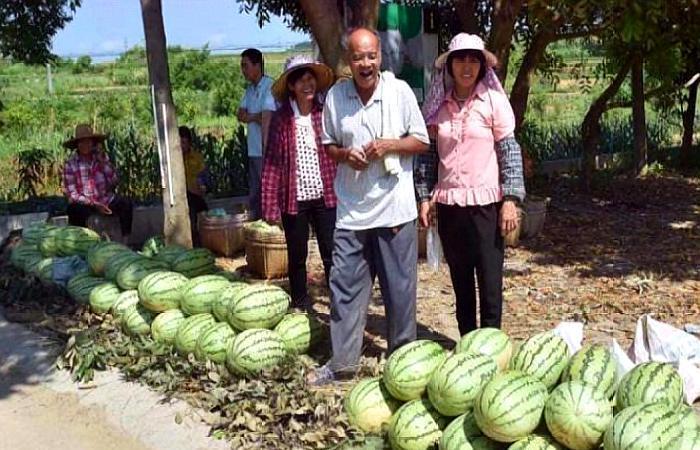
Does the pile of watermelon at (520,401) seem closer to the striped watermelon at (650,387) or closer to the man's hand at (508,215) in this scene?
the striped watermelon at (650,387)

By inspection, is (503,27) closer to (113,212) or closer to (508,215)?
(508,215)

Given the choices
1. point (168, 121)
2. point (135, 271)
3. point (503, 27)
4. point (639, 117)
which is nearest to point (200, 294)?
point (135, 271)

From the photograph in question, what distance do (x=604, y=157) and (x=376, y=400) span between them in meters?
11.8

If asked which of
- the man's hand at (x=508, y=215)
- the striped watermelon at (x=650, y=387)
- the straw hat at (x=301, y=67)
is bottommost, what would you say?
the striped watermelon at (x=650, y=387)

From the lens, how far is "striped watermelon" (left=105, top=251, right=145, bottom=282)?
6.21m

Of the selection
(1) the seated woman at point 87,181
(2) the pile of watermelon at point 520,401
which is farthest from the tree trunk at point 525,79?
(2) the pile of watermelon at point 520,401

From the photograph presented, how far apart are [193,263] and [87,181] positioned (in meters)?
2.67

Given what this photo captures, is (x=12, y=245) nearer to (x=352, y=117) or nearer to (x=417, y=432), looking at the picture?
(x=352, y=117)

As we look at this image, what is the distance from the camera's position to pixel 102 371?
5.29m

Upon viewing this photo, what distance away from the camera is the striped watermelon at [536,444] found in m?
3.37

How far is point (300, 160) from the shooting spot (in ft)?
18.3

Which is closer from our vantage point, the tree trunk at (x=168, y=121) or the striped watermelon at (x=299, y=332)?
the striped watermelon at (x=299, y=332)

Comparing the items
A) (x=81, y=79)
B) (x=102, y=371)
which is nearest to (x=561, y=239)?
(x=102, y=371)

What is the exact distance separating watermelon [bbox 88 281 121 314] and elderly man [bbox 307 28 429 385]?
1927 mm
